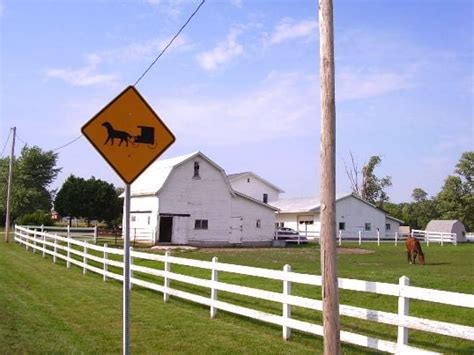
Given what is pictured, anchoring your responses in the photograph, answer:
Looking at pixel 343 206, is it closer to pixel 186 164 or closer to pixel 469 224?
pixel 186 164

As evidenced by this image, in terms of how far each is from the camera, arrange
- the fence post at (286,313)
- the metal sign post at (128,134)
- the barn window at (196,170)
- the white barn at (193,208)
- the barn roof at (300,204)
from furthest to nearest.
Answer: the barn roof at (300,204) < the barn window at (196,170) < the white barn at (193,208) < the fence post at (286,313) < the metal sign post at (128,134)

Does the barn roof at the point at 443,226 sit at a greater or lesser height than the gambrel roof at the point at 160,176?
lesser

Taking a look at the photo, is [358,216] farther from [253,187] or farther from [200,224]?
[200,224]

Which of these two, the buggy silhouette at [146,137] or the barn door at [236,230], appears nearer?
the buggy silhouette at [146,137]

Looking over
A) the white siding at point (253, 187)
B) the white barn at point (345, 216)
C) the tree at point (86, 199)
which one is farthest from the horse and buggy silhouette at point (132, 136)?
the tree at point (86, 199)

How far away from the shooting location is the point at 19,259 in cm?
2545

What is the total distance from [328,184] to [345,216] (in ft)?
184

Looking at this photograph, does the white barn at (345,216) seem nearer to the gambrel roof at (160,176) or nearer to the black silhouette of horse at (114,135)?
the gambrel roof at (160,176)

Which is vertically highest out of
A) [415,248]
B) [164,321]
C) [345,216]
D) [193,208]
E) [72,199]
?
[72,199]

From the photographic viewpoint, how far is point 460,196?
81.9 meters

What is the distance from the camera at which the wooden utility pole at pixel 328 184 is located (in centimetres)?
620

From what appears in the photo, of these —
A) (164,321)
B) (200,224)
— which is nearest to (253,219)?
(200,224)

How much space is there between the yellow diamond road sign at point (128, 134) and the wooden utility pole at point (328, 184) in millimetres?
1863

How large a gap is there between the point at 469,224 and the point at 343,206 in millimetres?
31298
